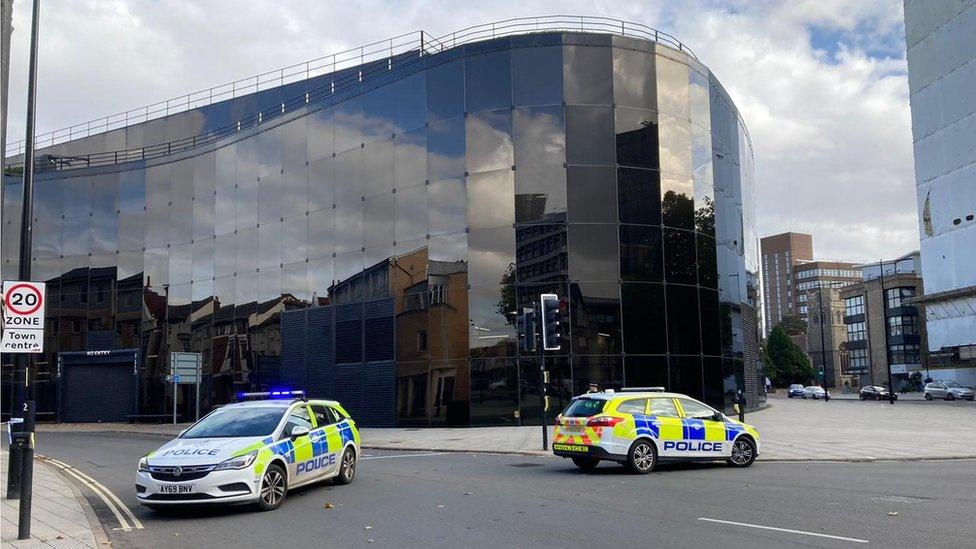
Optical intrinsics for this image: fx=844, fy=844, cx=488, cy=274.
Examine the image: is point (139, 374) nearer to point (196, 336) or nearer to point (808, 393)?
point (196, 336)

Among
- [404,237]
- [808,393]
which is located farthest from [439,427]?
[808,393]

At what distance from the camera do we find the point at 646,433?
50.4ft

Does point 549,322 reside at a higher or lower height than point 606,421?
higher

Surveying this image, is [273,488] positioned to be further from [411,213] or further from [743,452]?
[411,213]

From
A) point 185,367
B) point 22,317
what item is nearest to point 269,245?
point 185,367

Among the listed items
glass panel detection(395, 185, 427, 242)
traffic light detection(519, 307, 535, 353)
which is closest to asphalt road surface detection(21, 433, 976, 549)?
traffic light detection(519, 307, 535, 353)

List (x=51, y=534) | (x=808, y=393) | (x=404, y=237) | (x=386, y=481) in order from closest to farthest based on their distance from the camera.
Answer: (x=51, y=534), (x=386, y=481), (x=404, y=237), (x=808, y=393)

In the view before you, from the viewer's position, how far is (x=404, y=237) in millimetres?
31984

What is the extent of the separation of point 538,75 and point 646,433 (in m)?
18.1

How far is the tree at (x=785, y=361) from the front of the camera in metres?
114

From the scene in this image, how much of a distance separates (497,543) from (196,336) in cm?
3485

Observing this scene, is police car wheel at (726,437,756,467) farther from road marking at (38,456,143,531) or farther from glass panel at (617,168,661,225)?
glass panel at (617,168,661,225)

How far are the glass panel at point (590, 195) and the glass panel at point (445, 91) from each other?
502 centimetres

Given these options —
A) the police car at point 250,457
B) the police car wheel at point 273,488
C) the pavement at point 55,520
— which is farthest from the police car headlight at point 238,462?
the pavement at point 55,520
